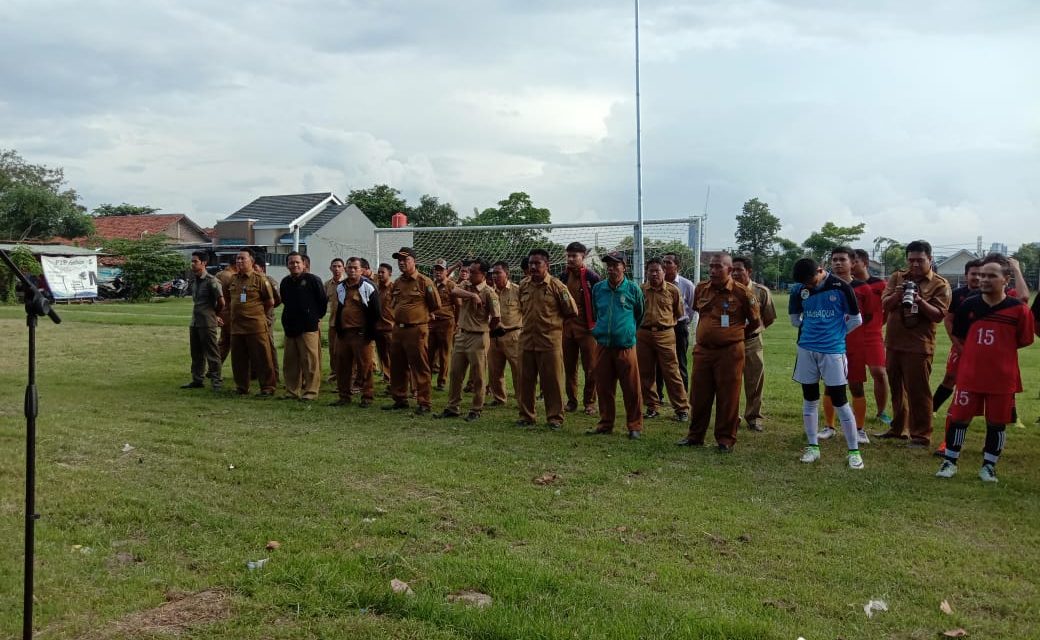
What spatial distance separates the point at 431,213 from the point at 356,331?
47858mm

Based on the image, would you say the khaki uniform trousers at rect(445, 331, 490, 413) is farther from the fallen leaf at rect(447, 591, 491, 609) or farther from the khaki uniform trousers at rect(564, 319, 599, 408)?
the fallen leaf at rect(447, 591, 491, 609)

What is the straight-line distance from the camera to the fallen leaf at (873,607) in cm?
409

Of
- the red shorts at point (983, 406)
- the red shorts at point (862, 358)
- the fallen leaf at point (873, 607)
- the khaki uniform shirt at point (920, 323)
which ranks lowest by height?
the fallen leaf at point (873, 607)

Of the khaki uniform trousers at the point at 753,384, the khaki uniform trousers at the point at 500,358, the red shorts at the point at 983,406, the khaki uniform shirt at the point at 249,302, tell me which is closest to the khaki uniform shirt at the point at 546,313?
the khaki uniform trousers at the point at 500,358

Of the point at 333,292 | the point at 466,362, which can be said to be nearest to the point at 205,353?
the point at 333,292

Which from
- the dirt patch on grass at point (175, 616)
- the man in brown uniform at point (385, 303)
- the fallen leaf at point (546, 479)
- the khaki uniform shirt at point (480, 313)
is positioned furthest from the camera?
the man in brown uniform at point (385, 303)

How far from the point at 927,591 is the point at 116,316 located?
26.4 meters

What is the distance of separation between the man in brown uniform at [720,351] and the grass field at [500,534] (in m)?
0.33

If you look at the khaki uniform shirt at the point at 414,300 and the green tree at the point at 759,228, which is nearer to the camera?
the khaki uniform shirt at the point at 414,300

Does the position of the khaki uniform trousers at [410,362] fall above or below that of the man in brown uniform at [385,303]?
below

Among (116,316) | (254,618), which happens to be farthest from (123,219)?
(254,618)

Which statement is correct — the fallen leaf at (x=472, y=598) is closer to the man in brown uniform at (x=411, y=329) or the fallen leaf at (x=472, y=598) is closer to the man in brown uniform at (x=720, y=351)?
the man in brown uniform at (x=720, y=351)

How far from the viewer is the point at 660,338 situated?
9891 mm

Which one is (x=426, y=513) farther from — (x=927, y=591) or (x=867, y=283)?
(x=867, y=283)
